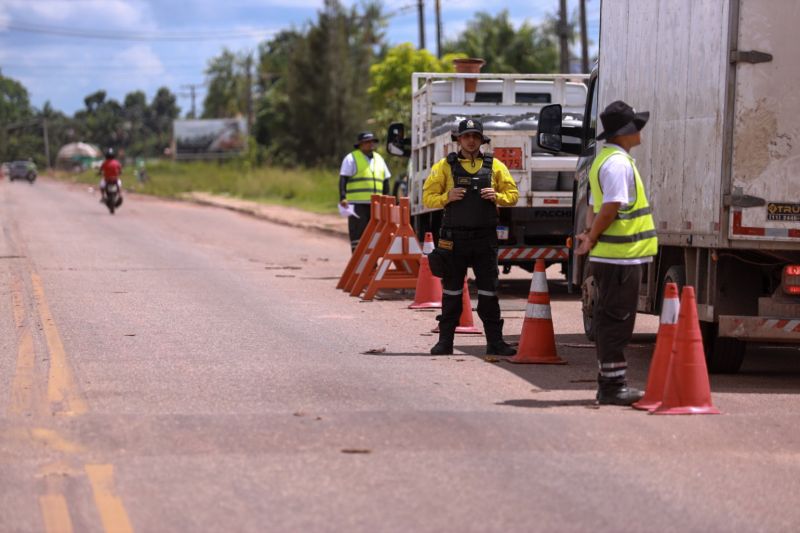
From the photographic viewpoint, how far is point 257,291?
1609 cm

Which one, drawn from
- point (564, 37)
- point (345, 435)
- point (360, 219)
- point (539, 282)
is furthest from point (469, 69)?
point (564, 37)

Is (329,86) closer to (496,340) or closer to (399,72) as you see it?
(399,72)

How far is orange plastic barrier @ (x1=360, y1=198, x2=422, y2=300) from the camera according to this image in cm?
1502

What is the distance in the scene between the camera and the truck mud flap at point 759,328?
30.6 feet

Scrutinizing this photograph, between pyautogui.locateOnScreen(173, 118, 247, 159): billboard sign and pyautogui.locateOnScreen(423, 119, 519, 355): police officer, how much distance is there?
106m

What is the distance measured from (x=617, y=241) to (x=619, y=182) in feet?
1.29

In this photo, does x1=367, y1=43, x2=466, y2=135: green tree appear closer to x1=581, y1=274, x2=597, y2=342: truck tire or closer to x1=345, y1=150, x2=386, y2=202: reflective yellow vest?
x1=345, y1=150, x2=386, y2=202: reflective yellow vest

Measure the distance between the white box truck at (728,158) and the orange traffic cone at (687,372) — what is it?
133 cm

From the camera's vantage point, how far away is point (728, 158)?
931 cm

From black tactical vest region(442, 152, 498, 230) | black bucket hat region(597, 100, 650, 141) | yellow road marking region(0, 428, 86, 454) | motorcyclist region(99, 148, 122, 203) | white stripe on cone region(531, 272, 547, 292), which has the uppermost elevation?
black bucket hat region(597, 100, 650, 141)

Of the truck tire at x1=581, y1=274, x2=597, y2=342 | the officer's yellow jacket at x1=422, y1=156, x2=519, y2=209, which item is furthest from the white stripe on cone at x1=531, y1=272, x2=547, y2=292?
the officer's yellow jacket at x1=422, y1=156, x2=519, y2=209

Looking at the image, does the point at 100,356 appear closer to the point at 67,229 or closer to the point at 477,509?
the point at 477,509

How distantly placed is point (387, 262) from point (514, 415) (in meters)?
7.30

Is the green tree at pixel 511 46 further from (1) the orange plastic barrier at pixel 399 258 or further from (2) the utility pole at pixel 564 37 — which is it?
(1) the orange plastic barrier at pixel 399 258
